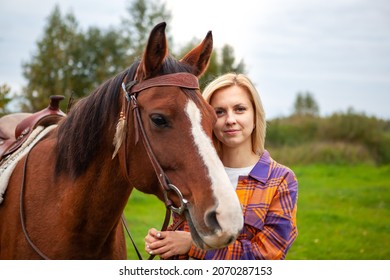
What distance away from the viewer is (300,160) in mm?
17422

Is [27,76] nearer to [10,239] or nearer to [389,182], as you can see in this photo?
[10,239]

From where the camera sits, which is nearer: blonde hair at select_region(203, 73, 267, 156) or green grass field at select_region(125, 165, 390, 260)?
blonde hair at select_region(203, 73, 267, 156)

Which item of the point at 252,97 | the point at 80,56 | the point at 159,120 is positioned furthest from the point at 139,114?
the point at 80,56

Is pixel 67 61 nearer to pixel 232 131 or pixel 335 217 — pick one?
pixel 335 217

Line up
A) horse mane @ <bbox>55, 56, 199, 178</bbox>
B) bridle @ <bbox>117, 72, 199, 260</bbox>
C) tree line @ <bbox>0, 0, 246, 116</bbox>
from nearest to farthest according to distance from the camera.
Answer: bridle @ <bbox>117, 72, 199, 260</bbox> < horse mane @ <bbox>55, 56, 199, 178</bbox> < tree line @ <bbox>0, 0, 246, 116</bbox>

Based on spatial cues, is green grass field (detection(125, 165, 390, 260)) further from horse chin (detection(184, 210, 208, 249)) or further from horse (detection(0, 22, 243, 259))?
horse chin (detection(184, 210, 208, 249))

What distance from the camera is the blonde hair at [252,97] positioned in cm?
249

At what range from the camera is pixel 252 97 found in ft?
8.25

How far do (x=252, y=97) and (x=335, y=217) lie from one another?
22.9 feet

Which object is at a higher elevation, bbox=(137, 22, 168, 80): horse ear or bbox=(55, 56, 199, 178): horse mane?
bbox=(137, 22, 168, 80): horse ear

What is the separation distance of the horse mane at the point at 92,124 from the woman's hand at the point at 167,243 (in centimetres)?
60

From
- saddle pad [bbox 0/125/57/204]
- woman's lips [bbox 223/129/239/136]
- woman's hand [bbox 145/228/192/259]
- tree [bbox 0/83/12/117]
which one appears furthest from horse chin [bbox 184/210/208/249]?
tree [bbox 0/83/12/117]

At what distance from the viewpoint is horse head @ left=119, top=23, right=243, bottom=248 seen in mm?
1789
